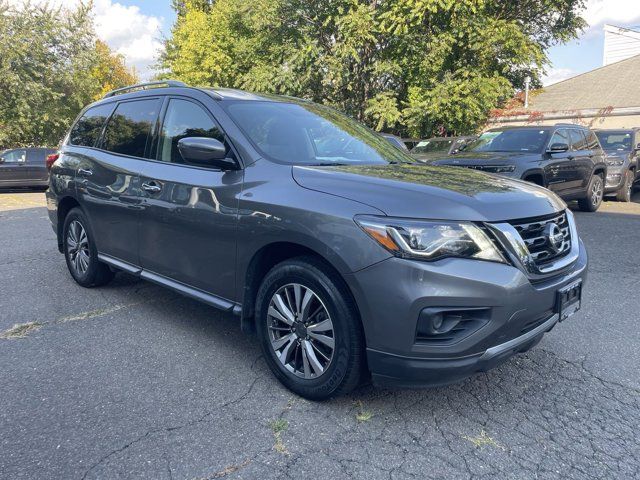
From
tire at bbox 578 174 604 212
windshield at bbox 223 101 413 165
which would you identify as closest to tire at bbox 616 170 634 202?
tire at bbox 578 174 604 212

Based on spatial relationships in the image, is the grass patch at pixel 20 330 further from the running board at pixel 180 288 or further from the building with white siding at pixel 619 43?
the building with white siding at pixel 619 43

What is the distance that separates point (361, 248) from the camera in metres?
2.51

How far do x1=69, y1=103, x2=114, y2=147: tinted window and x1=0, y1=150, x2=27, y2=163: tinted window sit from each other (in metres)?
13.6

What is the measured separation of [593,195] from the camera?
10.5 meters

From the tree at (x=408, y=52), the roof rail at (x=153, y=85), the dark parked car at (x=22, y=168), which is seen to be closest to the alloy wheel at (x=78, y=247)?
the roof rail at (x=153, y=85)

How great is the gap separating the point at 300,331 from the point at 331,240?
24.1 inches

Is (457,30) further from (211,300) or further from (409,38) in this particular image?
(211,300)

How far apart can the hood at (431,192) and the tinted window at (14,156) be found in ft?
55.2

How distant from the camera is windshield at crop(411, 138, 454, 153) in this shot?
45.5 ft

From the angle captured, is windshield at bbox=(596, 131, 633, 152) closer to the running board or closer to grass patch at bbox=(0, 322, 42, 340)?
the running board

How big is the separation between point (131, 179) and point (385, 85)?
56.8ft

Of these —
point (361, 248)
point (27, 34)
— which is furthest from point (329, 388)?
point (27, 34)

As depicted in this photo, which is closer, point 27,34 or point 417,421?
point 417,421

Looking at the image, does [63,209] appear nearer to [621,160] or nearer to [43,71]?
[621,160]
